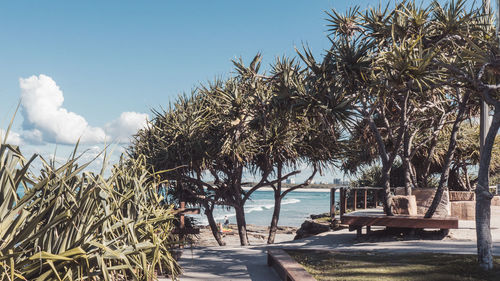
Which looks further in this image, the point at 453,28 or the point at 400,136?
the point at 400,136

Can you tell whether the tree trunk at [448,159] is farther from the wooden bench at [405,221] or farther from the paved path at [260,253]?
the paved path at [260,253]

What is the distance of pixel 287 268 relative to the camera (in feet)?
16.4

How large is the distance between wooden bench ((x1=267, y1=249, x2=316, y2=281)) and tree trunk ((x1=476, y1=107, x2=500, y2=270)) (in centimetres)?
228

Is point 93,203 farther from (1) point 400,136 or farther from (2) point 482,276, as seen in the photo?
(1) point 400,136

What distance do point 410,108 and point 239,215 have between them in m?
5.92

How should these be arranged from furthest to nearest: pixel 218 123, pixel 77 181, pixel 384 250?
pixel 218 123 < pixel 384 250 < pixel 77 181

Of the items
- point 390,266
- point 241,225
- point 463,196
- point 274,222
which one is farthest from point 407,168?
point 241,225

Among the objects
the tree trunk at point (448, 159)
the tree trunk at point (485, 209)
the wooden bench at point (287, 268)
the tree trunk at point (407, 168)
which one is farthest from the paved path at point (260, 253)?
the tree trunk at point (485, 209)

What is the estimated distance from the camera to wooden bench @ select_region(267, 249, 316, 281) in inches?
179

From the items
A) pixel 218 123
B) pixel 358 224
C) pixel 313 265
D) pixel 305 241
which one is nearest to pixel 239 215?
pixel 218 123

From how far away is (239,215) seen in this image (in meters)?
13.1

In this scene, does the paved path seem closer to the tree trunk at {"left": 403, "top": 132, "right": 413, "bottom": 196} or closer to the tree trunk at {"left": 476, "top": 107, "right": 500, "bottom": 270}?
the tree trunk at {"left": 403, "top": 132, "right": 413, "bottom": 196}

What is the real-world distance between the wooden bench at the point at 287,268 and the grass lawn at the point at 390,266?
268 mm

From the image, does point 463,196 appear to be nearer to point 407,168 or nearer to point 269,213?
point 407,168
